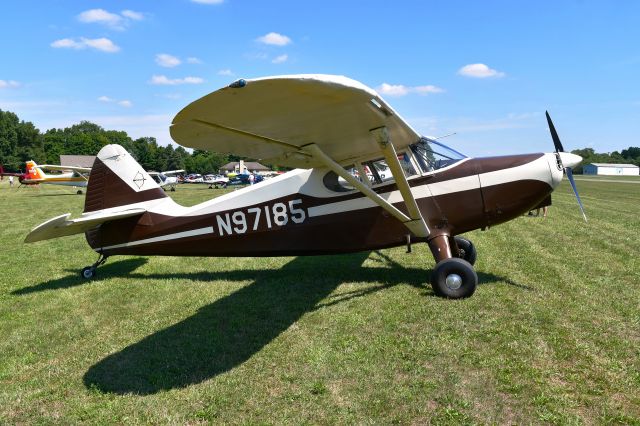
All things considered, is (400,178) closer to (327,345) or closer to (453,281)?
(453,281)

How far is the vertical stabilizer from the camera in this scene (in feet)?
23.9

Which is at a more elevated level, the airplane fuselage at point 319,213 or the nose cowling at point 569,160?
the nose cowling at point 569,160

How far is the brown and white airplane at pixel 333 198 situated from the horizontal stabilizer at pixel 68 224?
0.02 metres

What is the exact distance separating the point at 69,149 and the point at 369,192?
498 ft

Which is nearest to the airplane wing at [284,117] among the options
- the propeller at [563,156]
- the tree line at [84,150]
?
the propeller at [563,156]

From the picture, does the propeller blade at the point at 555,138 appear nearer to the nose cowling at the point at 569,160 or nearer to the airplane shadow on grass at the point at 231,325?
the nose cowling at the point at 569,160

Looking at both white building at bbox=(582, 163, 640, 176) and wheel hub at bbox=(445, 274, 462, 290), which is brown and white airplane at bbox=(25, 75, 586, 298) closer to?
wheel hub at bbox=(445, 274, 462, 290)

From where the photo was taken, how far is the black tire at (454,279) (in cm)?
543

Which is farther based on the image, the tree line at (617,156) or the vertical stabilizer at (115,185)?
the tree line at (617,156)

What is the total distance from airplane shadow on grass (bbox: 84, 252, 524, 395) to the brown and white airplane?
0.64m

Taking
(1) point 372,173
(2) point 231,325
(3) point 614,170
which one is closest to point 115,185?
(2) point 231,325

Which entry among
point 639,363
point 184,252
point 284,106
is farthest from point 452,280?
point 184,252

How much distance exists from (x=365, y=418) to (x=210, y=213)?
4.59 meters

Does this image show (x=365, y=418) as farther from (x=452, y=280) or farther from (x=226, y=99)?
(x=452, y=280)
